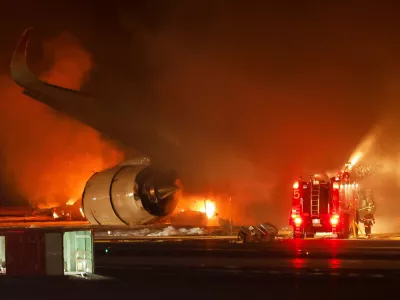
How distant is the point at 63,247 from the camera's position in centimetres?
2130

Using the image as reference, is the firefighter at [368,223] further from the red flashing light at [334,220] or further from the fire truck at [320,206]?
the red flashing light at [334,220]

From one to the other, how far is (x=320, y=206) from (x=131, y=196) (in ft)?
37.4

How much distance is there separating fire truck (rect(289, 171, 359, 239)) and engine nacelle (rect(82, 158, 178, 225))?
918 cm

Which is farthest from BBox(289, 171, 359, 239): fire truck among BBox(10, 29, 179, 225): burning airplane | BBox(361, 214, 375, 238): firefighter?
BBox(10, 29, 179, 225): burning airplane

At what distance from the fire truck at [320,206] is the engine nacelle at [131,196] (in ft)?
30.1

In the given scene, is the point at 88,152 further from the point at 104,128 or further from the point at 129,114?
the point at 104,128

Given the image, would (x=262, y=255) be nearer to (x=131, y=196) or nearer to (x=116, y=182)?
(x=131, y=196)

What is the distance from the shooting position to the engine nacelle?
1130 inches

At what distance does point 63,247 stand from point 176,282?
3501 millimetres

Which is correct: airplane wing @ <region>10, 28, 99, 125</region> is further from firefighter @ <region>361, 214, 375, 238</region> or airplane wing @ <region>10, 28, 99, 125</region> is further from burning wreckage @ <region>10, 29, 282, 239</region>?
firefighter @ <region>361, 214, 375, 238</region>

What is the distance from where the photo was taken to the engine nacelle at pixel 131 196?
28.7m

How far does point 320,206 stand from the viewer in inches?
1452

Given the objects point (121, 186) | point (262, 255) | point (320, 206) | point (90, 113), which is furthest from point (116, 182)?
point (320, 206)

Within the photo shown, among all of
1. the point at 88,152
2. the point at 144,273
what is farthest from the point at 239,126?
the point at 144,273
